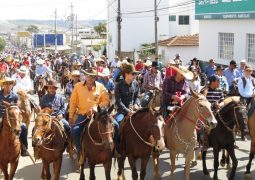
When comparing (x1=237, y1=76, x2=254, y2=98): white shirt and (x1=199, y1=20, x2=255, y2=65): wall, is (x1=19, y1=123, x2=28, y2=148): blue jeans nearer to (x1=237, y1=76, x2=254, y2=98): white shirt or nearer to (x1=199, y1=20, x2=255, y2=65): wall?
(x1=237, y1=76, x2=254, y2=98): white shirt

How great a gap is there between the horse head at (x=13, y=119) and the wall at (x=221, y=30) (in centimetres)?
1678

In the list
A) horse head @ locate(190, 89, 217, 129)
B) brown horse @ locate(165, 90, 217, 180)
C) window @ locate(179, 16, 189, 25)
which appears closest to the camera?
horse head @ locate(190, 89, 217, 129)

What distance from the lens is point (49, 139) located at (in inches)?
348

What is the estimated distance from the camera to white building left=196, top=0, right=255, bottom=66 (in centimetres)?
2306

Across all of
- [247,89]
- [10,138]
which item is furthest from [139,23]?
[10,138]

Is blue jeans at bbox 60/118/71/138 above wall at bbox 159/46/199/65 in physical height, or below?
below

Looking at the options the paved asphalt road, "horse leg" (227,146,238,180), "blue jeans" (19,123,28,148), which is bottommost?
the paved asphalt road

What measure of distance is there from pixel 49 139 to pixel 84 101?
1049mm

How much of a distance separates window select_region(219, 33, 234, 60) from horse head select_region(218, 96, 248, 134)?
53.2 ft

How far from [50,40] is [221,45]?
230ft

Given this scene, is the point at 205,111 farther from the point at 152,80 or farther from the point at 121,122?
the point at 152,80

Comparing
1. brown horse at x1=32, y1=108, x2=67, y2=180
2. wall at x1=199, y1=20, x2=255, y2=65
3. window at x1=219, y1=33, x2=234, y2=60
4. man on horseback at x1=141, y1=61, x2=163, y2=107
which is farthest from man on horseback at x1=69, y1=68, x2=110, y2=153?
window at x1=219, y1=33, x2=234, y2=60

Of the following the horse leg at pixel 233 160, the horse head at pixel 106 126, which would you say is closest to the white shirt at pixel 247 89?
the horse leg at pixel 233 160

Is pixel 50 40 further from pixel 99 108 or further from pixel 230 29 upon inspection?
pixel 99 108
